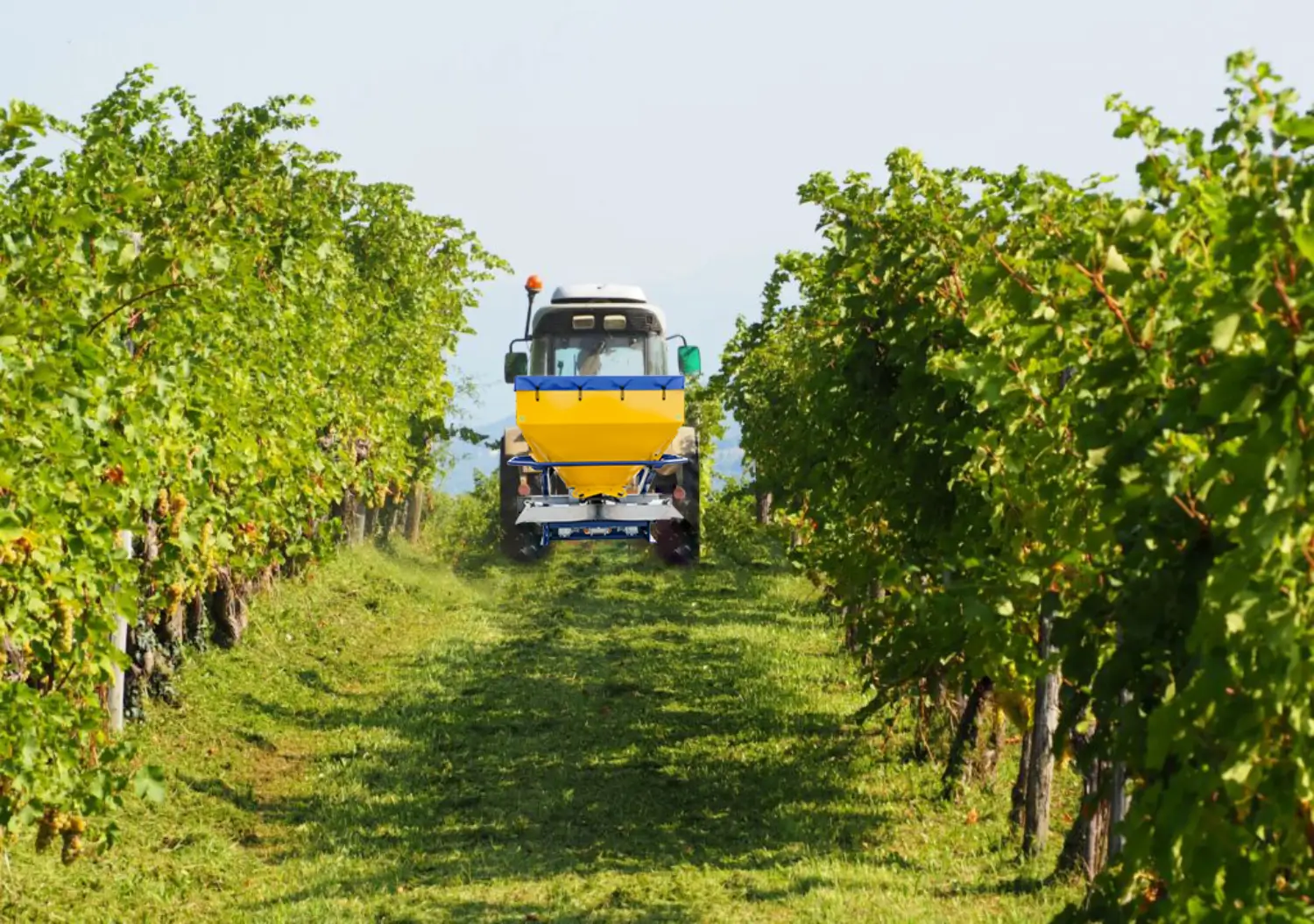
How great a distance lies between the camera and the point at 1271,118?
4.91m

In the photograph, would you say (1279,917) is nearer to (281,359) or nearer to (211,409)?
(211,409)

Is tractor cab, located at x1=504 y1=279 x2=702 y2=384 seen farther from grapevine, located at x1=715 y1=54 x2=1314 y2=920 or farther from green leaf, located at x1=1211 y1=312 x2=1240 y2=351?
green leaf, located at x1=1211 y1=312 x2=1240 y2=351

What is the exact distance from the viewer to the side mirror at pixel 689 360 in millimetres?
17953

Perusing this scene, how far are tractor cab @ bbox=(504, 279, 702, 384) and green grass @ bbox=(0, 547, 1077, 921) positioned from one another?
4.10 meters

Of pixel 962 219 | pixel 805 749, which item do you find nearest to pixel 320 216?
pixel 805 749

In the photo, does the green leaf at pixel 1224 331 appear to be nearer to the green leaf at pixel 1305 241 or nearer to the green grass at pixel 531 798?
the green leaf at pixel 1305 241

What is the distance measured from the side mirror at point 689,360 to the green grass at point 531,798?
3.96 m

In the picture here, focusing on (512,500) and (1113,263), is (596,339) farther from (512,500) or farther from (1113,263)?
(1113,263)

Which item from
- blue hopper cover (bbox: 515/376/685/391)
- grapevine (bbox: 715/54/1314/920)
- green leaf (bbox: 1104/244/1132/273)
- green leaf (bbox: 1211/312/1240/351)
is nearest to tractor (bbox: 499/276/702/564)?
blue hopper cover (bbox: 515/376/685/391)

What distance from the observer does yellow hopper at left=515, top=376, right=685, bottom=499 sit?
58.1ft

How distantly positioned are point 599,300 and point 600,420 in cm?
287

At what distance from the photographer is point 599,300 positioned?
20141mm

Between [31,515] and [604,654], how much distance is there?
13.9 m

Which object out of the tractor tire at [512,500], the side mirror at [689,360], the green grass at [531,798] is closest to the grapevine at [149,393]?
the green grass at [531,798]
